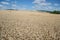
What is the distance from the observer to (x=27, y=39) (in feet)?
9.57

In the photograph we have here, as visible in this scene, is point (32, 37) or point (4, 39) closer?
point (4, 39)

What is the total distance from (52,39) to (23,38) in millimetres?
767

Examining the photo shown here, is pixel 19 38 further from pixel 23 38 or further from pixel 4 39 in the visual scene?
pixel 4 39

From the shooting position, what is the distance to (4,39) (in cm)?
285

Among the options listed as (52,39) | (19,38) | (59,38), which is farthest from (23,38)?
(59,38)

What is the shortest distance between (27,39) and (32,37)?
21cm

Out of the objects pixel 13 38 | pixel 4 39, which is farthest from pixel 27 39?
pixel 4 39

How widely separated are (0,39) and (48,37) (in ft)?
4.14

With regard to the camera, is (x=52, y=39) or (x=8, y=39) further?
(x=52, y=39)

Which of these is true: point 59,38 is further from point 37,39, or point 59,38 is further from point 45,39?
point 37,39

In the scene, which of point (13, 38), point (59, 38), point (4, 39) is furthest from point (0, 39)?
point (59, 38)

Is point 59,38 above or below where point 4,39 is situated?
below

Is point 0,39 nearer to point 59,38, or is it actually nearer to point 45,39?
point 45,39

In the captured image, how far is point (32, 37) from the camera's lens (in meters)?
3.07
